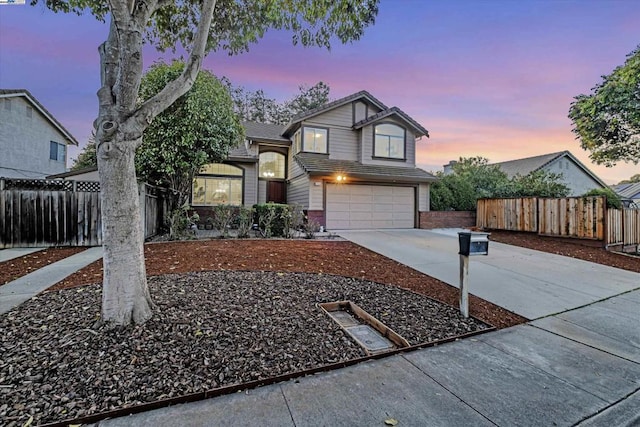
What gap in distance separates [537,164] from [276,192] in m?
21.8

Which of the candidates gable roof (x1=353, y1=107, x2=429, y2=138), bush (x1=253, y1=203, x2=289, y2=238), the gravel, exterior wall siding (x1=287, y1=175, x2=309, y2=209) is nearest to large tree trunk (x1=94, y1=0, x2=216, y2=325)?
the gravel

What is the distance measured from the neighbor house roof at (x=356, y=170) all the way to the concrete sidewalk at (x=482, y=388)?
30.0ft

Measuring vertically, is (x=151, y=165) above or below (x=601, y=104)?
below

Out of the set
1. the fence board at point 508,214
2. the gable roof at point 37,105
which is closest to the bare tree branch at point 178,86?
the fence board at point 508,214

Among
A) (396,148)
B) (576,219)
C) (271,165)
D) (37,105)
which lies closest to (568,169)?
(576,219)

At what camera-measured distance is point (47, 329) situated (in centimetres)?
281

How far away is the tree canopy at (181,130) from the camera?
8727 millimetres

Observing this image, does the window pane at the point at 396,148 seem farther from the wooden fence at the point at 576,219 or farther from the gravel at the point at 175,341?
the gravel at the point at 175,341

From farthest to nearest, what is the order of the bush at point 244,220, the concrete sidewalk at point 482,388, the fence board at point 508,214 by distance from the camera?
1. the fence board at point 508,214
2. the bush at point 244,220
3. the concrete sidewalk at point 482,388

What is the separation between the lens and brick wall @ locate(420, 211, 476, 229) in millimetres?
14344

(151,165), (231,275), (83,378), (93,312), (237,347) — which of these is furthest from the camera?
(151,165)

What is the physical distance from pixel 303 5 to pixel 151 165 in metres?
6.66

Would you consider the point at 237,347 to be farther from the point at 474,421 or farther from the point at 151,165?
the point at 151,165

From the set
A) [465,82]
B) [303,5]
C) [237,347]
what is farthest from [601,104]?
[237,347]
